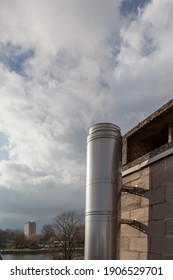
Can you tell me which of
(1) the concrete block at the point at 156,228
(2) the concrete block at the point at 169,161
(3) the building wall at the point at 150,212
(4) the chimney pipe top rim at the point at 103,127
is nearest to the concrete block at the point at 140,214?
(3) the building wall at the point at 150,212

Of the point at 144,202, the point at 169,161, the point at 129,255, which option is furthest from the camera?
the point at 129,255

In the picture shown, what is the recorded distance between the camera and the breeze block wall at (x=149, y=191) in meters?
3.02

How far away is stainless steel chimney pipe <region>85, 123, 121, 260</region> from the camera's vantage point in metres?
3.25

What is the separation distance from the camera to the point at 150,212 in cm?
329

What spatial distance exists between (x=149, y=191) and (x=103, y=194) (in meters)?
0.51

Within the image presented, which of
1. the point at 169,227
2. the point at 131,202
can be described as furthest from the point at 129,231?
the point at 169,227

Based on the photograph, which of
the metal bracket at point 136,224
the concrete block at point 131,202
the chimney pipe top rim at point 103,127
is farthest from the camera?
the concrete block at point 131,202

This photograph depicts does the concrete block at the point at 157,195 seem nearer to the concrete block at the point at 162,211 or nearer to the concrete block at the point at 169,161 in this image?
the concrete block at the point at 162,211

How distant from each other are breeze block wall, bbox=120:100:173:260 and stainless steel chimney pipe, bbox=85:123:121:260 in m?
0.27

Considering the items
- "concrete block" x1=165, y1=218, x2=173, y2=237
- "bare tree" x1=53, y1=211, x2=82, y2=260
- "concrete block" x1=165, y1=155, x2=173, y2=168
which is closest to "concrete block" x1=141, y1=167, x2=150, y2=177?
"concrete block" x1=165, y1=155, x2=173, y2=168

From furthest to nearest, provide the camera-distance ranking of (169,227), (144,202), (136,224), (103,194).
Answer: (136,224), (144,202), (103,194), (169,227)

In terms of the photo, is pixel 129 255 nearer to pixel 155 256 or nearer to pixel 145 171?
pixel 155 256
